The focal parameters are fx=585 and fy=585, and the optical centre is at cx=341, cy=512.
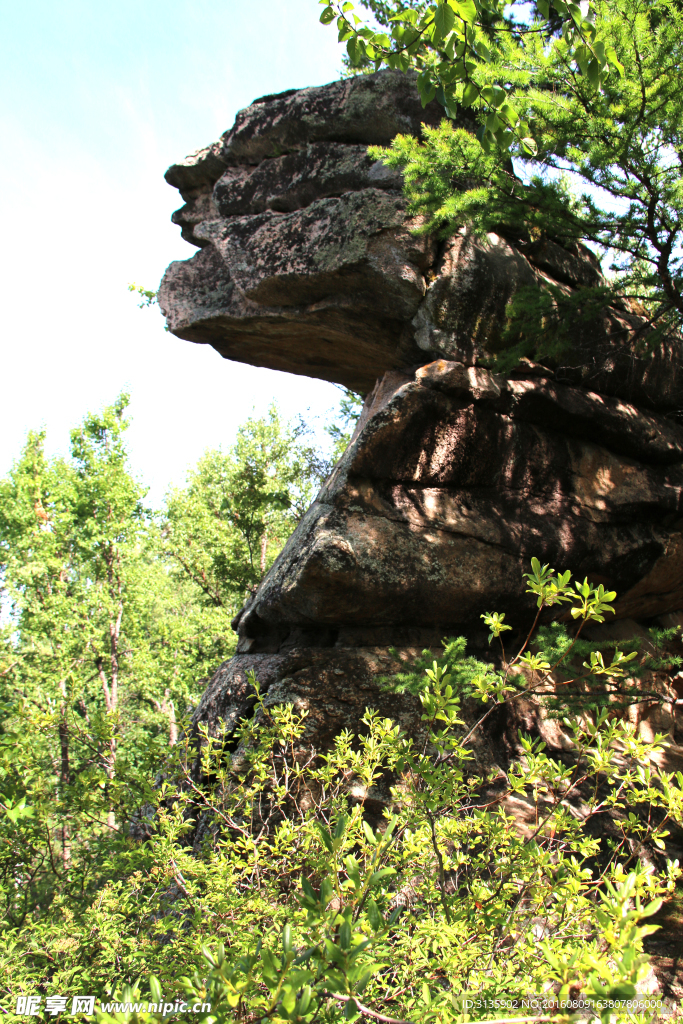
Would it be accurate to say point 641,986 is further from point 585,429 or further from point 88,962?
point 585,429

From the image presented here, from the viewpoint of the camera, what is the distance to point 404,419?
612 cm

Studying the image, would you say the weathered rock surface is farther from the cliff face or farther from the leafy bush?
the leafy bush

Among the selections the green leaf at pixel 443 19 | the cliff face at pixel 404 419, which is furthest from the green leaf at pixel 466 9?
the cliff face at pixel 404 419

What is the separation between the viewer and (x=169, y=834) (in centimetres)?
299

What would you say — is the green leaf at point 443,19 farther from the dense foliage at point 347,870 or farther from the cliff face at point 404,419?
the cliff face at point 404,419

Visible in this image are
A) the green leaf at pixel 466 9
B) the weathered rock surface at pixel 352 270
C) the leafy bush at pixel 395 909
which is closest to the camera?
the leafy bush at pixel 395 909

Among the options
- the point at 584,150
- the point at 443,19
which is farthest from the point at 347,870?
the point at 584,150

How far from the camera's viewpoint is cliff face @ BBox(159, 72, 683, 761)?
580 centimetres

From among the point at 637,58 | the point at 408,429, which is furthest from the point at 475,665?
the point at 637,58

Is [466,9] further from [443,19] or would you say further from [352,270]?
[352,270]

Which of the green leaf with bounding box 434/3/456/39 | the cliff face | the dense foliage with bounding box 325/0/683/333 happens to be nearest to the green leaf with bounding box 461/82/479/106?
the green leaf with bounding box 434/3/456/39

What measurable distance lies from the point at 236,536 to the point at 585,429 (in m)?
10.3

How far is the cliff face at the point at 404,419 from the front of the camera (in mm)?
5801

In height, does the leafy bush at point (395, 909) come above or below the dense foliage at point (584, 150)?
below
